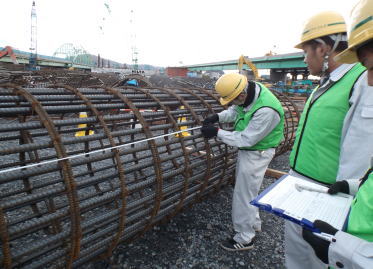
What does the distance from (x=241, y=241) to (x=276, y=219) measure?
3.94 ft

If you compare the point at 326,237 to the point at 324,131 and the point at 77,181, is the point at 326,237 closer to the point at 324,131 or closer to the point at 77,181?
the point at 324,131

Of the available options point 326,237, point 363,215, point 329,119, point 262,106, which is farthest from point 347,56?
point 262,106

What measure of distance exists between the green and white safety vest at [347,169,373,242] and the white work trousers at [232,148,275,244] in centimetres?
218

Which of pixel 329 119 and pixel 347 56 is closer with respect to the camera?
pixel 347 56

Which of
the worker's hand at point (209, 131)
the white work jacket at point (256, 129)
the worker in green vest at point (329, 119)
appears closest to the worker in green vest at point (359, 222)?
the worker in green vest at point (329, 119)

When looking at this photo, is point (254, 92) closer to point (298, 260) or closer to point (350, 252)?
point (298, 260)

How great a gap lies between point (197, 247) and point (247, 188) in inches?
45.3

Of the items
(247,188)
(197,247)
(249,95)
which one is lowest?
(197,247)

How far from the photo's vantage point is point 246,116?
3.53 metres

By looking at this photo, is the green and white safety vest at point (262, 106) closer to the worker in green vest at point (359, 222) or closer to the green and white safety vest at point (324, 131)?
the green and white safety vest at point (324, 131)

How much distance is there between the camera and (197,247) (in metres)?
3.68

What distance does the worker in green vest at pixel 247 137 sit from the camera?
3385 millimetres

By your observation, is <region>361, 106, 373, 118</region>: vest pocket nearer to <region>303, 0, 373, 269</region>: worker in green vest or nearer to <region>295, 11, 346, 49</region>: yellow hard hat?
<region>303, 0, 373, 269</region>: worker in green vest

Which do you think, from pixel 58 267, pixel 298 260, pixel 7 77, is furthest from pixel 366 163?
pixel 7 77
